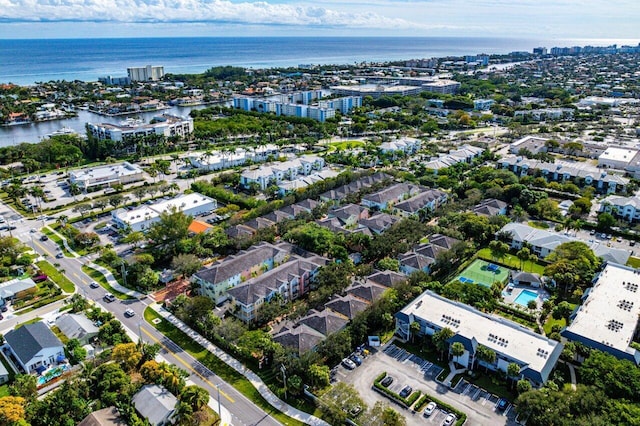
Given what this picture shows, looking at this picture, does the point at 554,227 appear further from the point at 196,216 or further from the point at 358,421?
the point at 196,216

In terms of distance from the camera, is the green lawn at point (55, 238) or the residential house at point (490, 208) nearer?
the green lawn at point (55, 238)

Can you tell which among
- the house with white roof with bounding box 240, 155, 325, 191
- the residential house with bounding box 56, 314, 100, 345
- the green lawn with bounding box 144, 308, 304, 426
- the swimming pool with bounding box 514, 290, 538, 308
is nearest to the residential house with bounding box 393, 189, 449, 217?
the swimming pool with bounding box 514, 290, 538, 308

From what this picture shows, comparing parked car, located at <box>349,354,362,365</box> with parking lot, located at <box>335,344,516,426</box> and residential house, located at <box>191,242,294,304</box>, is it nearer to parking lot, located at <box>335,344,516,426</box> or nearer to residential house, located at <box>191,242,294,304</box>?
parking lot, located at <box>335,344,516,426</box>

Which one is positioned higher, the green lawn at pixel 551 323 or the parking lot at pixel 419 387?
the green lawn at pixel 551 323

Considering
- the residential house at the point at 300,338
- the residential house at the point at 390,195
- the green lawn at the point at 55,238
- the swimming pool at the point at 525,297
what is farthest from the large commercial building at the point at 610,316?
the green lawn at the point at 55,238

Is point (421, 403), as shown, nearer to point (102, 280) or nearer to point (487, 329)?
point (487, 329)

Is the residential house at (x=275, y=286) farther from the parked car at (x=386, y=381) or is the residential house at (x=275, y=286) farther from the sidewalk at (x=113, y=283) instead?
the parked car at (x=386, y=381)

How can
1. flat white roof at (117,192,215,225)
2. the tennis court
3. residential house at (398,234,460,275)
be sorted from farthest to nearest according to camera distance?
flat white roof at (117,192,215,225)
the tennis court
residential house at (398,234,460,275)
